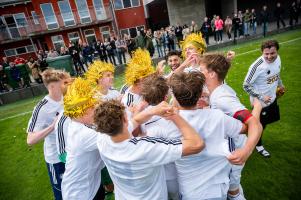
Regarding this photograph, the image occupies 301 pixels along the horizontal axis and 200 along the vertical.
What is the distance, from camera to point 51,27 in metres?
26.9

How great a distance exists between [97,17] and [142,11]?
607cm

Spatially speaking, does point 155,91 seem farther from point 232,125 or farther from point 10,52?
point 10,52

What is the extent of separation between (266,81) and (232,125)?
8.74 ft

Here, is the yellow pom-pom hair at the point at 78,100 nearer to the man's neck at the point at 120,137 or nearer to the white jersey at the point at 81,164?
the white jersey at the point at 81,164

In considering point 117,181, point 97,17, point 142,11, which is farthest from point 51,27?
point 117,181

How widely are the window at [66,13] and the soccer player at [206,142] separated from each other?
28.6 meters

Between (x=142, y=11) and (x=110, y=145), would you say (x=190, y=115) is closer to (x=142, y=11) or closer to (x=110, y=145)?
(x=110, y=145)

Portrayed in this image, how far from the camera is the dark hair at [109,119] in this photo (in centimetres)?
193

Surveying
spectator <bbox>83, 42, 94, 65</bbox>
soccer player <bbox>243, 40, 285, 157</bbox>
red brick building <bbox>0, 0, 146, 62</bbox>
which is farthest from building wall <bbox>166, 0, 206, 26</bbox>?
soccer player <bbox>243, 40, 285, 157</bbox>

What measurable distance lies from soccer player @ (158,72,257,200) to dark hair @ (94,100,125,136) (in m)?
0.56

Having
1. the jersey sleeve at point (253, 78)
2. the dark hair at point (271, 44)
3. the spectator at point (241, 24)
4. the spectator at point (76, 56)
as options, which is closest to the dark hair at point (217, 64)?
the jersey sleeve at point (253, 78)

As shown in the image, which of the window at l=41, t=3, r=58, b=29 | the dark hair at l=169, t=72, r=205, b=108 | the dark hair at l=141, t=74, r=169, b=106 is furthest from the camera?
the window at l=41, t=3, r=58, b=29

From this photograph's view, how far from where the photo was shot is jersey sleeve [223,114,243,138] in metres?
2.24

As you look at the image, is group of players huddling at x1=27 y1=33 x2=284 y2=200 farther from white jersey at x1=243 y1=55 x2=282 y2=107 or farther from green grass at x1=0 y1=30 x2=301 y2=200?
white jersey at x1=243 y1=55 x2=282 y2=107
